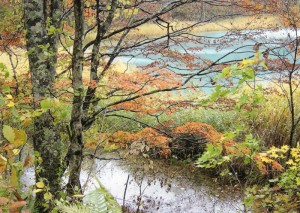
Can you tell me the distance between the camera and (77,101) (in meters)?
2.83

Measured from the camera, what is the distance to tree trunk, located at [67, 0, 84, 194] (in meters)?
2.54

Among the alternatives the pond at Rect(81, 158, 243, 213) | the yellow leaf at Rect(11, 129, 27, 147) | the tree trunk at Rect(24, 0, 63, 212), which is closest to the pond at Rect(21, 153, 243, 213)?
the pond at Rect(81, 158, 243, 213)

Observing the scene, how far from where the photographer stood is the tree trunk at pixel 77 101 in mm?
2539

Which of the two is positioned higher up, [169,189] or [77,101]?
[77,101]

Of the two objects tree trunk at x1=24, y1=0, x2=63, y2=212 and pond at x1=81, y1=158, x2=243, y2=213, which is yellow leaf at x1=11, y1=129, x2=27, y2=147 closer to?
tree trunk at x1=24, y1=0, x2=63, y2=212

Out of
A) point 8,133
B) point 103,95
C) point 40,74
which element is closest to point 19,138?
point 8,133

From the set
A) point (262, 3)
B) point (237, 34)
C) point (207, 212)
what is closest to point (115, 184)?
point (207, 212)

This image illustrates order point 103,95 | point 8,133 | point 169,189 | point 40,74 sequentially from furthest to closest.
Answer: point 169,189
point 103,95
point 40,74
point 8,133

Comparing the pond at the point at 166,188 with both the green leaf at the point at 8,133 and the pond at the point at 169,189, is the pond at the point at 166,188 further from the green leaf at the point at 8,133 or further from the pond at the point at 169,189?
the green leaf at the point at 8,133

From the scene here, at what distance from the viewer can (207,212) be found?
5.38 metres

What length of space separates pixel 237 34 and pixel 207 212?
270 cm

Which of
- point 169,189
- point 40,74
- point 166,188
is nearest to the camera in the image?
point 40,74

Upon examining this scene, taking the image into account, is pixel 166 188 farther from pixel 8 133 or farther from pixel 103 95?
pixel 8 133

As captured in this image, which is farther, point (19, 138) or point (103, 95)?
point (103, 95)
